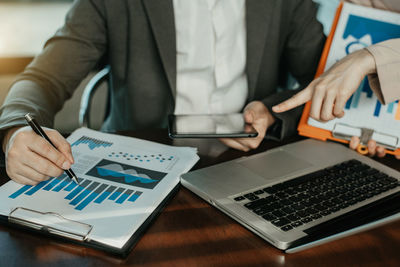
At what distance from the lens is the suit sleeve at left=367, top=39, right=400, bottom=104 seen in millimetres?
958

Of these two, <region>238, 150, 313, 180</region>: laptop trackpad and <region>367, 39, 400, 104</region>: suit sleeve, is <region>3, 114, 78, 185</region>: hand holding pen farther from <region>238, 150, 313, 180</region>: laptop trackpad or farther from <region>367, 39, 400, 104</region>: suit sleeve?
<region>367, 39, 400, 104</region>: suit sleeve

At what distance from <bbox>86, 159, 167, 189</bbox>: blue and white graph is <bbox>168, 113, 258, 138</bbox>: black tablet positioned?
135 millimetres

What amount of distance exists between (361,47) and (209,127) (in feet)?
1.60

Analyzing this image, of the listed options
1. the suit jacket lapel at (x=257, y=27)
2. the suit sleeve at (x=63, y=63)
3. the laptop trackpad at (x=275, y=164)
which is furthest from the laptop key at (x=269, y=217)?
the suit jacket lapel at (x=257, y=27)

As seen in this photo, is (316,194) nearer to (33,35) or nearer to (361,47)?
(361,47)

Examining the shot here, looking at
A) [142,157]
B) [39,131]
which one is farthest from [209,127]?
[39,131]

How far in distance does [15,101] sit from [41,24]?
1.78m

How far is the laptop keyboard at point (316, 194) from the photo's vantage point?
0.70m

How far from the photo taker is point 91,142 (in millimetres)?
964

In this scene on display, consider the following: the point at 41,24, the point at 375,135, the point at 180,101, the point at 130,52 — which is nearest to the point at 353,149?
the point at 375,135

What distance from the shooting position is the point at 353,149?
103 cm

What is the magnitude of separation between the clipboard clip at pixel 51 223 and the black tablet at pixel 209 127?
0.35 meters

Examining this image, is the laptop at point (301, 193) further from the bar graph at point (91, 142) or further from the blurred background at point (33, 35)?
the blurred background at point (33, 35)

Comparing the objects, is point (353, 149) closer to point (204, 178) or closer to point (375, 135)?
point (375, 135)
